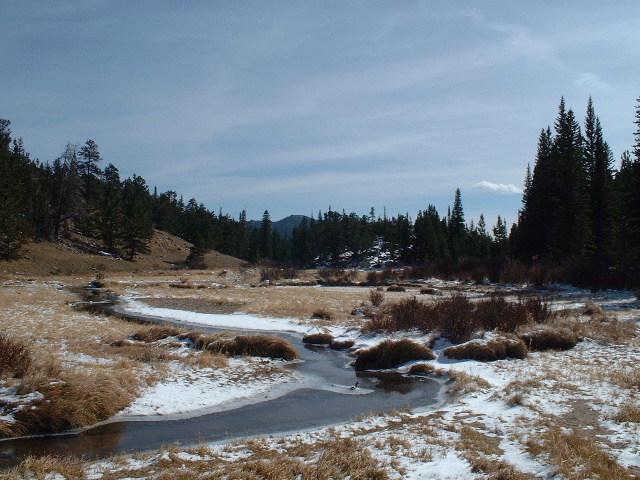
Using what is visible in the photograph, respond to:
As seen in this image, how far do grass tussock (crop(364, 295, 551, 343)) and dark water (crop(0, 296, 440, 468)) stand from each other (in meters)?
4.10

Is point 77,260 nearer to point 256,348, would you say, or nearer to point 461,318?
point 256,348

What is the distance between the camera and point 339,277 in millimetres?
51438

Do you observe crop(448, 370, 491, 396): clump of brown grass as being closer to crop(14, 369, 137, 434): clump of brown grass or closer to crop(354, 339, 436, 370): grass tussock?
crop(354, 339, 436, 370): grass tussock

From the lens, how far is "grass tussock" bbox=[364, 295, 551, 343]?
1616cm

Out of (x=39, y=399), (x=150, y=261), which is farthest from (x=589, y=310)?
(x=150, y=261)

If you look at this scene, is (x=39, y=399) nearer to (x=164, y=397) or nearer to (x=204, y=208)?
(x=164, y=397)

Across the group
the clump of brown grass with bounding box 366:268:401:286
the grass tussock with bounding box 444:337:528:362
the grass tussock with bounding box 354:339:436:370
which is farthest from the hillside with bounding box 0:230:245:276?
the grass tussock with bounding box 444:337:528:362

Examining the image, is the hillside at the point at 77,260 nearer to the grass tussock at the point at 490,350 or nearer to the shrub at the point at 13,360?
the shrub at the point at 13,360

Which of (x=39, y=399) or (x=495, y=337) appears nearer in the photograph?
(x=39, y=399)

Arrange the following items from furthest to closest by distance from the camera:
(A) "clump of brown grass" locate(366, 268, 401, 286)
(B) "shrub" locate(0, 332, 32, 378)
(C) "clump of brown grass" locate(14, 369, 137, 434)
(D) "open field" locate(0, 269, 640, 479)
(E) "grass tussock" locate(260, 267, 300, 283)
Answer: (E) "grass tussock" locate(260, 267, 300, 283)
(A) "clump of brown grass" locate(366, 268, 401, 286)
(B) "shrub" locate(0, 332, 32, 378)
(C) "clump of brown grass" locate(14, 369, 137, 434)
(D) "open field" locate(0, 269, 640, 479)

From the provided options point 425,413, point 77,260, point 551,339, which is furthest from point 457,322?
point 77,260

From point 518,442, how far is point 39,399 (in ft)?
28.2

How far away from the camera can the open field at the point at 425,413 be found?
19.7 ft

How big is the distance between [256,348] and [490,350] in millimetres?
7587
